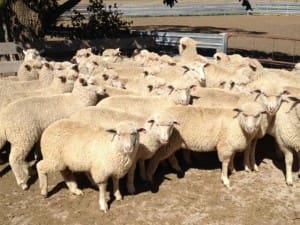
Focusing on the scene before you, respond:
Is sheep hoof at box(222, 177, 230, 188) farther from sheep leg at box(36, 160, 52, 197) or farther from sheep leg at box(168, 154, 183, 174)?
sheep leg at box(36, 160, 52, 197)

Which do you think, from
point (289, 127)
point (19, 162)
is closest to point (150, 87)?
point (289, 127)

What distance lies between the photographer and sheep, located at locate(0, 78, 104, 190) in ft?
19.3

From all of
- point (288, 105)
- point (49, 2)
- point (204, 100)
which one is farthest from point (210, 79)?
point (49, 2)

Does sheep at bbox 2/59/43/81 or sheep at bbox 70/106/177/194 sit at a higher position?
sheep at bbox 2/59/43/81

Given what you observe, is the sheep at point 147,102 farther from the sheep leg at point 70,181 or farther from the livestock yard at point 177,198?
the sheep leg at point 70,181

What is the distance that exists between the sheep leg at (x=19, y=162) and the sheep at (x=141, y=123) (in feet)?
2.56

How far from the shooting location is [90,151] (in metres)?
5.30

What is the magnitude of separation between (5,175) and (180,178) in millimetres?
2472

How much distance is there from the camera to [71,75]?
709cm

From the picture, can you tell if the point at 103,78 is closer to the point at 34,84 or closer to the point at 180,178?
the point at 34,84

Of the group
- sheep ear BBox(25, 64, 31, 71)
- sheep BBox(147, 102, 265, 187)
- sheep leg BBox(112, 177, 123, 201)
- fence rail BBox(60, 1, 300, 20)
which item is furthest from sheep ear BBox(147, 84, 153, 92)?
fence rail BBox(60, 1, 300, 20)

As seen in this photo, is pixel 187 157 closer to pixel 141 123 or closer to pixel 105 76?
pixel 141 123

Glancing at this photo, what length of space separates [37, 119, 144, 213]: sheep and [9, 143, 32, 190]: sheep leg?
50 centimetres

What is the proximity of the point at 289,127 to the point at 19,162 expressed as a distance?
3.62m
